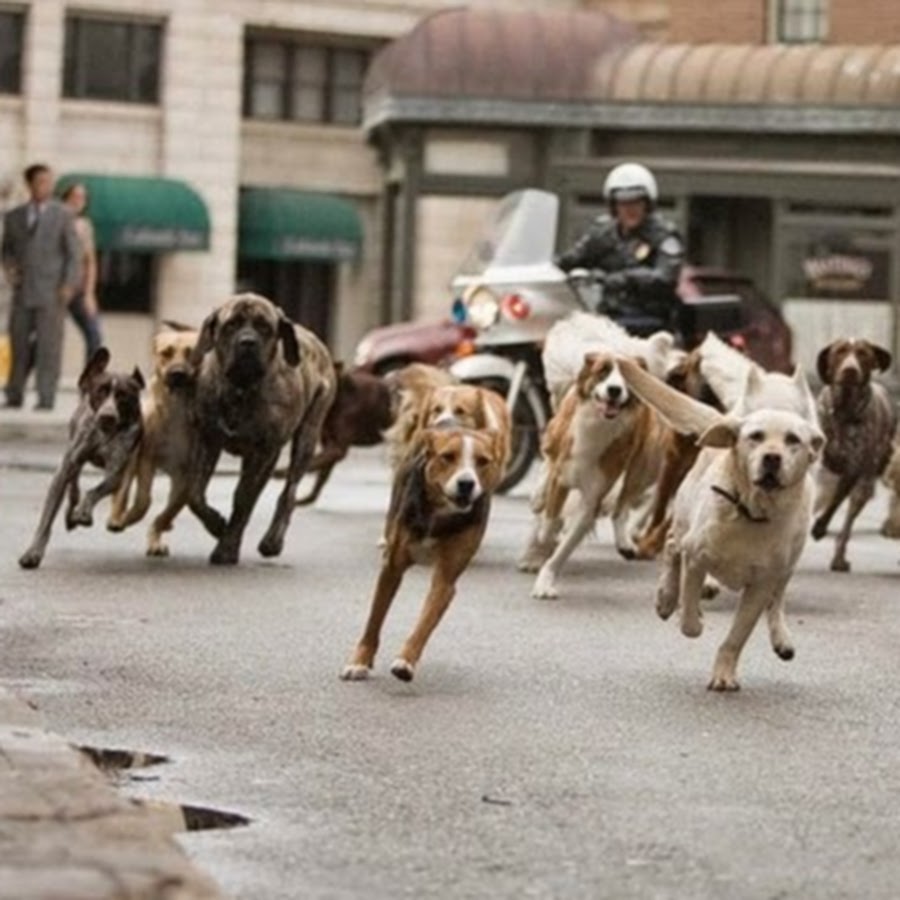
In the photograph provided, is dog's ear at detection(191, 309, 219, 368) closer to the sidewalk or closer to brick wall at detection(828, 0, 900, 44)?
the sidewalk

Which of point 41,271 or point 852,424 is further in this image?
point 41,271

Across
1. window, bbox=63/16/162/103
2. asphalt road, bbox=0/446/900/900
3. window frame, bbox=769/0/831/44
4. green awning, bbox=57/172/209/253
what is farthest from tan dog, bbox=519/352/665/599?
window, bbox=63/16/162/103

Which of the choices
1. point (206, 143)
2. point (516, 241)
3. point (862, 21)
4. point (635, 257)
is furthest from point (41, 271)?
point (206, 143)

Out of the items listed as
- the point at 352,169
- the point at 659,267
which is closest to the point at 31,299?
the point at 659,267

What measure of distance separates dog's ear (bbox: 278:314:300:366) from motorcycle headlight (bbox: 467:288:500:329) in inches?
267

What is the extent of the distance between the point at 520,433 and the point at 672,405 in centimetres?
949

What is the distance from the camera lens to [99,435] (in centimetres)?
1591

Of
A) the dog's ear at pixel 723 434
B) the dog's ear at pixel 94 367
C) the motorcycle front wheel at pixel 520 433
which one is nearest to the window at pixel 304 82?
the motorcycle front wheel at pixel 520 433

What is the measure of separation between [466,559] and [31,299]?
1863 centimetres

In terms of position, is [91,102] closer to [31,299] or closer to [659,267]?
[31,299]

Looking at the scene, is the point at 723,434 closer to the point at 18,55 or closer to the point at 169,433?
the point at 169,433

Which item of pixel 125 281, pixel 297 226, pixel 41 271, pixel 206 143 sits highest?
pixel 41 271

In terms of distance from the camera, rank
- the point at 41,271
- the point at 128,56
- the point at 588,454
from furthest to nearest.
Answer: the point at 128,56 → the point at 41,271 → the point at 588,454

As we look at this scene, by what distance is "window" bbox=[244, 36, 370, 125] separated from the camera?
5728 centimetres
